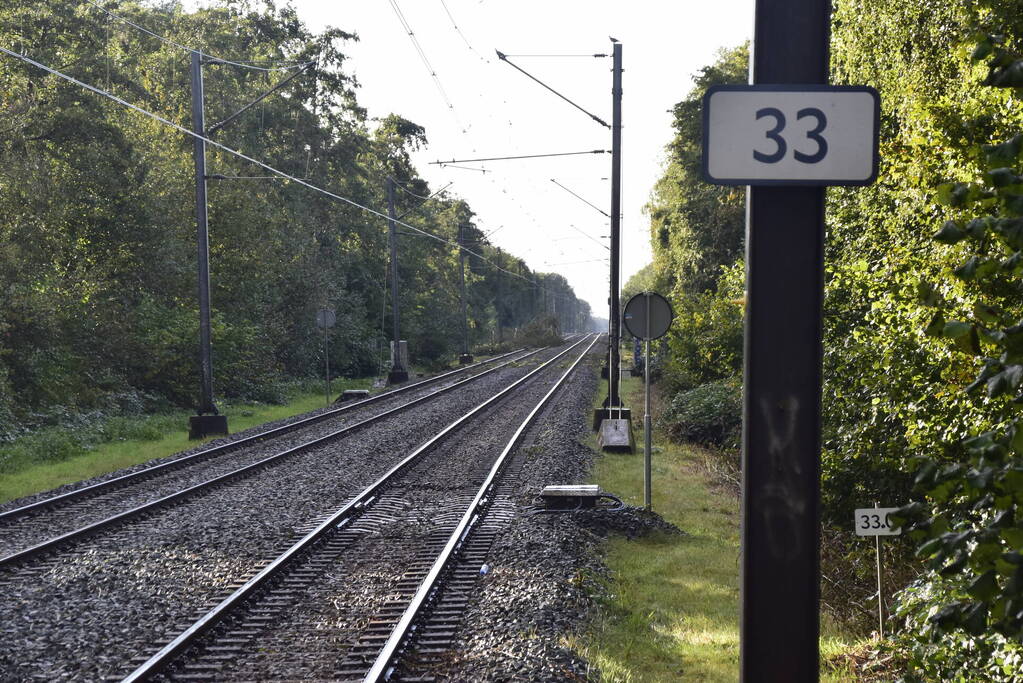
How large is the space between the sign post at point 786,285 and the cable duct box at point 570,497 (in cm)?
913

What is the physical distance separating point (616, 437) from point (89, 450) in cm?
Result: 1105

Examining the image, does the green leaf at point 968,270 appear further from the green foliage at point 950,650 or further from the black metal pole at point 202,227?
the black metal pole at point 202,227

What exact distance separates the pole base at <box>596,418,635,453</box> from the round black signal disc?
229 inches

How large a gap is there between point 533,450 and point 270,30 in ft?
126

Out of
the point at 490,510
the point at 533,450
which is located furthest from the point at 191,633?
the point at 533,450

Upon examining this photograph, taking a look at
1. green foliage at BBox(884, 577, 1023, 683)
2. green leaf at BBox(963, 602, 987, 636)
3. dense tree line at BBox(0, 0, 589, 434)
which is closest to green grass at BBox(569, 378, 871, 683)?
green foliage at BBox(884, 577, 1023, 683)

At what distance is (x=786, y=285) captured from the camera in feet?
10.7

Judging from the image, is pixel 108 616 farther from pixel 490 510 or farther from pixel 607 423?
pixel 607 423

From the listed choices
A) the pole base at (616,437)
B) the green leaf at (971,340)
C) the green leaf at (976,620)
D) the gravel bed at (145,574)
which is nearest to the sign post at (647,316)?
the gravel bed at (145,574)

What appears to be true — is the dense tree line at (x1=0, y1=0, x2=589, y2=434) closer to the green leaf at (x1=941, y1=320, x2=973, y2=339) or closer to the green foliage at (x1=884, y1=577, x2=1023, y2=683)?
the green foliage at (x1=884, y1=577, x2=1023, y2=683)

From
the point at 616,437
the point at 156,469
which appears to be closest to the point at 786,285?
the point at 156,469

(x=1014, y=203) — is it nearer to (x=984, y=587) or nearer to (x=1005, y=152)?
(x=1005, y=152)

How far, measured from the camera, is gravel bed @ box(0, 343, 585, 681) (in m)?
7.13

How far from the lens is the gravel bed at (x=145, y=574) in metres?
7.13
